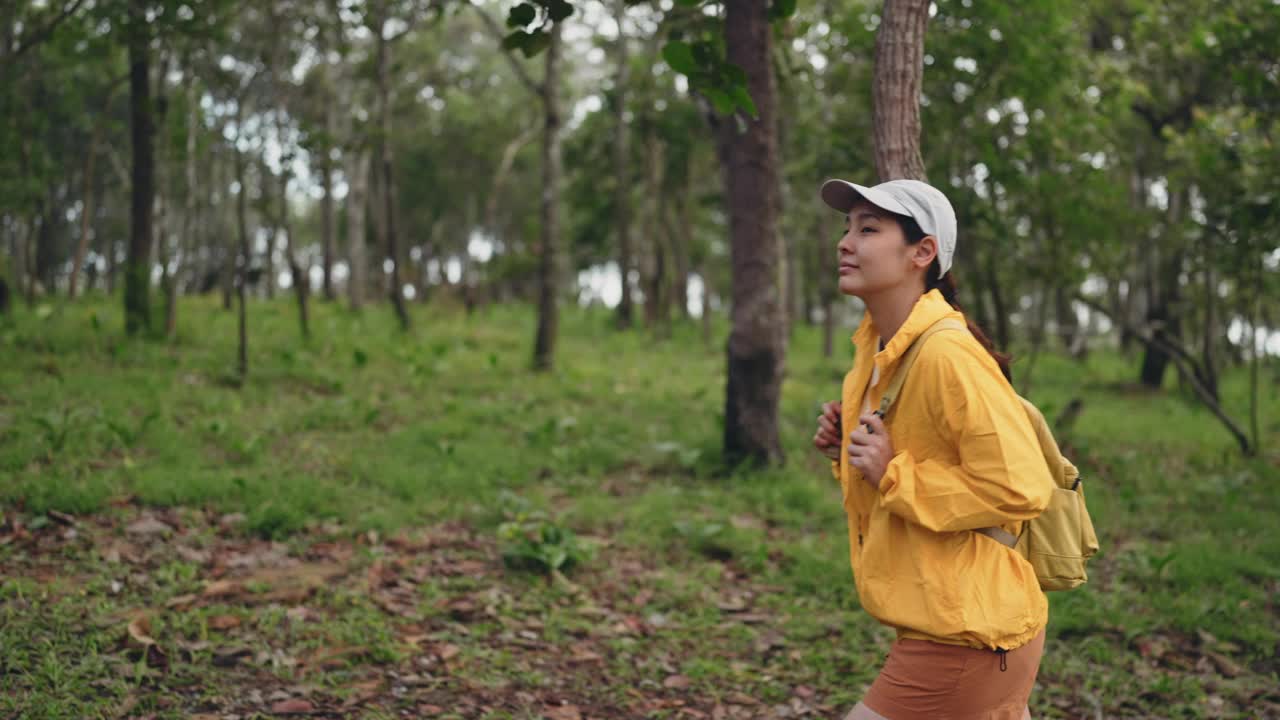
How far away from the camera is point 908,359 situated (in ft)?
8.32

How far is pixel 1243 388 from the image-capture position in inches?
639

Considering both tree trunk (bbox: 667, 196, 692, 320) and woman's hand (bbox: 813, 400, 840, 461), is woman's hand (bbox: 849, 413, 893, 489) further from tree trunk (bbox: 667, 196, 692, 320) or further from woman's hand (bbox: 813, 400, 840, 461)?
tree trunk (bbox: 667, 196, 692, 320)

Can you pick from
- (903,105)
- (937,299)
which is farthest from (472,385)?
(937,299)

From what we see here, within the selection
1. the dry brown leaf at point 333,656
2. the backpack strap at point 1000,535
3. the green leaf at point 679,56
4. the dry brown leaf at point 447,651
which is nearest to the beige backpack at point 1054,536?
the backpack strap at point 1000,535

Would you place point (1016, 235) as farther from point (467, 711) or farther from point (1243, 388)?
point (467, 711)

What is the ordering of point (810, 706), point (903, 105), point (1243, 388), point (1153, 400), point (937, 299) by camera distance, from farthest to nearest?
point (1243, 388) < point (1153, 400) < point (810, 706) < point (903, 105) < point (937, 299)

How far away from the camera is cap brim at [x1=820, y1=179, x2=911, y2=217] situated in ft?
8.57

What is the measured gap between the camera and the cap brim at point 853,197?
8.57 ft

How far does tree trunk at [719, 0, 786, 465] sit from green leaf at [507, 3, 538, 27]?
4.70 m

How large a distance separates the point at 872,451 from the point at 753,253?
588 centimetres

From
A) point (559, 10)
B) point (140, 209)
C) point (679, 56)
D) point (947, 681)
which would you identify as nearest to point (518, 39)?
point (559, 10)

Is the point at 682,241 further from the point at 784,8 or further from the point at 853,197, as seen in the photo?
the point at 853,197

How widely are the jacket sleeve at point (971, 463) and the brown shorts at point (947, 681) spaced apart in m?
0.35

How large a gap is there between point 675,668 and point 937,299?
319 centimetres
